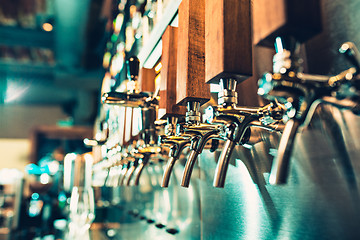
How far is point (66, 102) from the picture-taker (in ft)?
31.8

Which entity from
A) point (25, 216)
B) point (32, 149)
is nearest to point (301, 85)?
point (25, 216)

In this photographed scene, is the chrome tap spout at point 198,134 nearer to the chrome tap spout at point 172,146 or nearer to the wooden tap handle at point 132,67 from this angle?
the chrome tap spout at point 172,146

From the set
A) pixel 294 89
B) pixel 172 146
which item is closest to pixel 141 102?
pixel 172 146

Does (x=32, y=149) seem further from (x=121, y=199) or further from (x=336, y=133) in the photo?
(x=336, y=133)

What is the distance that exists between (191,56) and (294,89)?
0.42 metres

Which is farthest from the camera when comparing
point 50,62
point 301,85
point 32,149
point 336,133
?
point 32,149

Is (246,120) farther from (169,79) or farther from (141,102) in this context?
(141,102)

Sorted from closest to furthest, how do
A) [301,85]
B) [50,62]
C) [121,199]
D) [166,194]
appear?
[301,85]
[166,194]
[121,199]
[50,62]

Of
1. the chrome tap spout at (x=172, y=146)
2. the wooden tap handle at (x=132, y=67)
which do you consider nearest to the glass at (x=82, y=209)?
the wooden tap handle at (x=132, y=67)

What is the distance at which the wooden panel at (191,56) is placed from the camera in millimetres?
812

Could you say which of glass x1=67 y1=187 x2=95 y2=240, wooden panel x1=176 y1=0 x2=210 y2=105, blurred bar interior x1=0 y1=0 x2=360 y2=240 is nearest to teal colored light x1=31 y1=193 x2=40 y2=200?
glass x1=67 y1=187 x2=95 y2=240

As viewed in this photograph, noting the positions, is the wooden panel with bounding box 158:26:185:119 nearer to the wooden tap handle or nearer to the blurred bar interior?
the blurred bar interior

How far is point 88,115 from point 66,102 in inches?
107

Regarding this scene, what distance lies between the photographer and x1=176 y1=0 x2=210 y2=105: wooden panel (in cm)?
81
